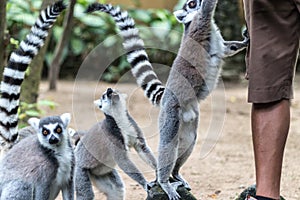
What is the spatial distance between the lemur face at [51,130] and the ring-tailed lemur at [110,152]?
A: 506 mm

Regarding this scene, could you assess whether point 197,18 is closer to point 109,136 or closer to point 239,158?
point 109,136

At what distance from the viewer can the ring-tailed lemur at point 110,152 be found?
461cm

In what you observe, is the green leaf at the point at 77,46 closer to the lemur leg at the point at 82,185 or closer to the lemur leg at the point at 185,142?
the lemur leg at the point at 82,185


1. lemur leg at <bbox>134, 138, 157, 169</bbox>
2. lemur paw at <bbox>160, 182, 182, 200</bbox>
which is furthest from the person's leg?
lemur leg at <bbox>134, 138, 157, 169</bbox>

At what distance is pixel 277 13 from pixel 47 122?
1.68 metres

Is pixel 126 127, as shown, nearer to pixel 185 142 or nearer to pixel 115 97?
pixel 115 97

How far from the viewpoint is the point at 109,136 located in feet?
15.4

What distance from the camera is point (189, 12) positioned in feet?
15.4

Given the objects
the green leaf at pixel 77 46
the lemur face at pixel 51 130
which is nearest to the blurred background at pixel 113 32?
the green leaf at pixel 77 46

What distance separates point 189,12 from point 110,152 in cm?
121

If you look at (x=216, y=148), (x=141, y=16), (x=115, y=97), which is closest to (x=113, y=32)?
(x=141, y=16)

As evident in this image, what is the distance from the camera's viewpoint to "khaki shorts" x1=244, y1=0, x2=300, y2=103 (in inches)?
136

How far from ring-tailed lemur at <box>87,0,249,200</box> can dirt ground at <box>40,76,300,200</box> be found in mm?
411

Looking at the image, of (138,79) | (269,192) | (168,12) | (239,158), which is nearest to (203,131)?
(239,158)
